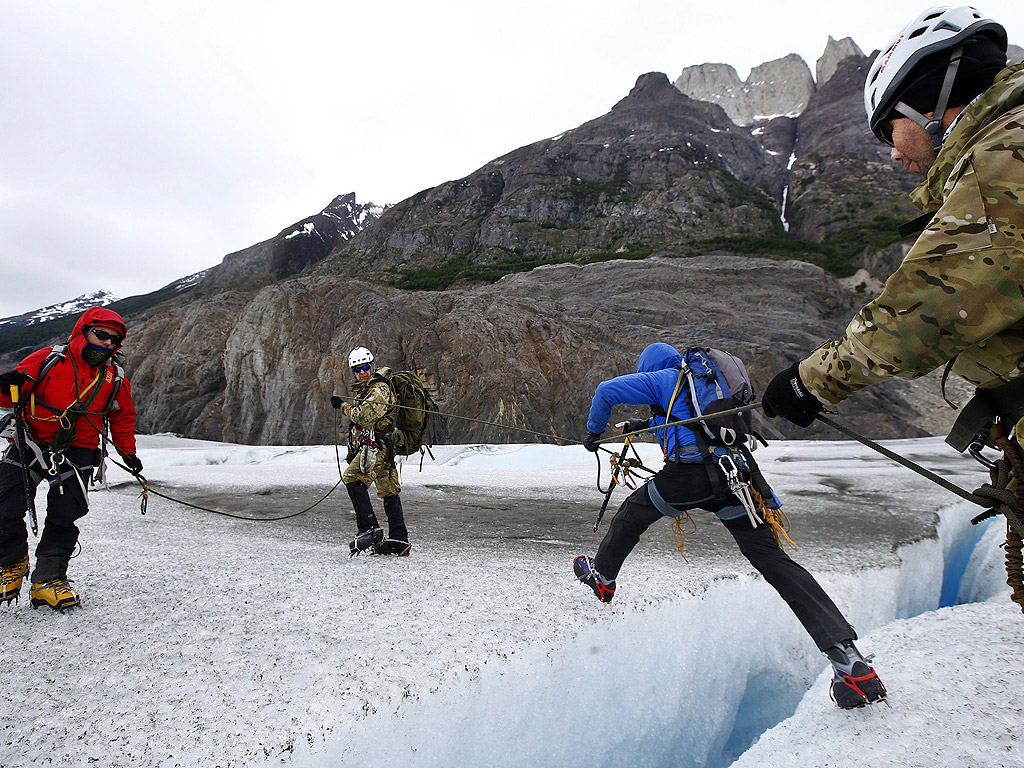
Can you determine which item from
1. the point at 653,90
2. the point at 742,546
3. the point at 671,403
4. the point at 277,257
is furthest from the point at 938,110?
the point at 653,90

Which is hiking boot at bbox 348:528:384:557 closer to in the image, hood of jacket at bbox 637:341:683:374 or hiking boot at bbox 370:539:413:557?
hiking boot at bbox 370:539:413:557

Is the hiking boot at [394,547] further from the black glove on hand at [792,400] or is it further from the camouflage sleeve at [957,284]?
the camouflage sleeve at [957,284]

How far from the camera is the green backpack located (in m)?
4.59

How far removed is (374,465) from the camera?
4.44 metres

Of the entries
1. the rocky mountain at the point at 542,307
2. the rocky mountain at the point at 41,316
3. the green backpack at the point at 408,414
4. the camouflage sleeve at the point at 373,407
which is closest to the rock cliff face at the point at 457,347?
the rocky mountain at the point at 542,307

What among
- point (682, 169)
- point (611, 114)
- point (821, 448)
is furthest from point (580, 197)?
point (821, 448)

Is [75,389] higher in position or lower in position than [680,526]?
higher

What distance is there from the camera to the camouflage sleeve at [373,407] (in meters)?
4.35

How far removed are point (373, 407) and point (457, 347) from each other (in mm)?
14523

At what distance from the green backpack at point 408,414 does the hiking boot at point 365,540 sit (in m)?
0.72

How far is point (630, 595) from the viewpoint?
341cm

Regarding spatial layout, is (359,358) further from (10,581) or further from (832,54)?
(832,54)

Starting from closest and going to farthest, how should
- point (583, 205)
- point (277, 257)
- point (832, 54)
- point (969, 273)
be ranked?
point (969, 273), point (583, 205), point (277, 257), point (832, 54)

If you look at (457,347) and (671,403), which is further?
(457,347)
